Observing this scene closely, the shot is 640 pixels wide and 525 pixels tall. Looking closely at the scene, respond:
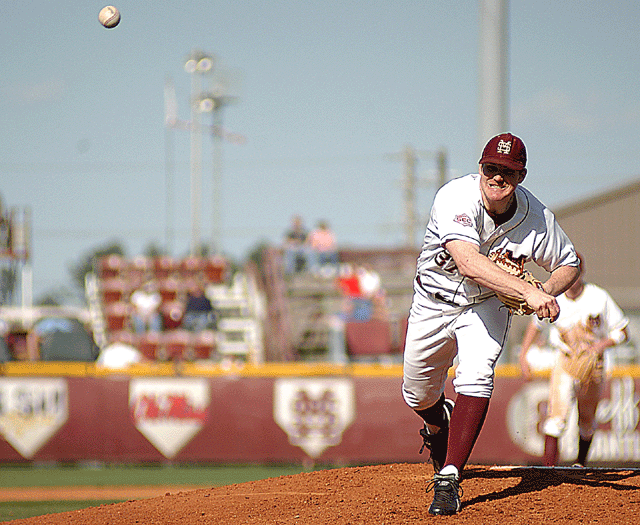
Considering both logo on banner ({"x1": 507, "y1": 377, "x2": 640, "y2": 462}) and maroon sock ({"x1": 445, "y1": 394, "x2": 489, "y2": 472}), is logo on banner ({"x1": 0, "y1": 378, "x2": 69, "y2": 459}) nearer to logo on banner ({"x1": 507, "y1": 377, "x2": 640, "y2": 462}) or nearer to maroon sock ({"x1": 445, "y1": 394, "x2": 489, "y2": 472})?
Result: logo on banner ({"x1": 507, "y1": 377, "x2": 640, "y2": 462})

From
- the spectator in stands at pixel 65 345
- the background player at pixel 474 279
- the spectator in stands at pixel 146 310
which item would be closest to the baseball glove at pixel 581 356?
the background player at pixel 474 279

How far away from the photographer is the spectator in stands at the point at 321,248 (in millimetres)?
16969

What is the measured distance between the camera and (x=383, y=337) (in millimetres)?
13898

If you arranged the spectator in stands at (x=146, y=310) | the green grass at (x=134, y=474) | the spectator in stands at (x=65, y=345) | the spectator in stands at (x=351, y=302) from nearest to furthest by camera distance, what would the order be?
1. the green grass at (x=134, y=474)
2. the spectator in stands at (x=65, y=345)
3. the spectator in stands at (x=351, y=302)
4. the spectator in stands at (x=146, y=310)

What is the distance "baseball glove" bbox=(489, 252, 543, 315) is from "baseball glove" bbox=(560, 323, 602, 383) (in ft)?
9.04

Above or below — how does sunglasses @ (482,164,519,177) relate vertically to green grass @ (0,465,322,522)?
above

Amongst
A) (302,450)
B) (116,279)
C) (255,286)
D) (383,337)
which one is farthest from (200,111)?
(302,450)

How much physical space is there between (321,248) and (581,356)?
34.3ft

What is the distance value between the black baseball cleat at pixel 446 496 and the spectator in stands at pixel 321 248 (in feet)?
42.2

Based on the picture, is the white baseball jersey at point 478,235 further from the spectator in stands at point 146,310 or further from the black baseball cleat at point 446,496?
the spectator in stands at point 146,310

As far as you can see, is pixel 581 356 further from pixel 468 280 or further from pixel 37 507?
pixel 37 507

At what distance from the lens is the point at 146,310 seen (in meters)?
17.0

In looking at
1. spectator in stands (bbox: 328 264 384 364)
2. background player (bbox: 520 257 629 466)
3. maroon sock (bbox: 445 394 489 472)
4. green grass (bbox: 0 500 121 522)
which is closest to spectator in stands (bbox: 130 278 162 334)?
spectator in stands (bbox: 328 264 384 364)

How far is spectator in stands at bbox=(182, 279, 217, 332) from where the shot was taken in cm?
1541
